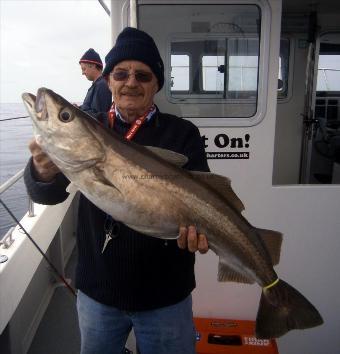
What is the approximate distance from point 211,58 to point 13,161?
12.0 m

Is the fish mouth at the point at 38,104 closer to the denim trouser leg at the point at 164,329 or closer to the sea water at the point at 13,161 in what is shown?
the sea water at the point at 13,161

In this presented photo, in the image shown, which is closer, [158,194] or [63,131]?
[63,131]

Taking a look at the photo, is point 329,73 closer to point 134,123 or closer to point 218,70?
point 218,70

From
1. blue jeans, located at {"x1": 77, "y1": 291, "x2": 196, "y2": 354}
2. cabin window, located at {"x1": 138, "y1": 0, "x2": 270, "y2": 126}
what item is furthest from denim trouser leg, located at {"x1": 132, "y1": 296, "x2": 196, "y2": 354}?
cabin window, located at {"x1": 138, "y1": 0, "x2": 270, "y2": 126}

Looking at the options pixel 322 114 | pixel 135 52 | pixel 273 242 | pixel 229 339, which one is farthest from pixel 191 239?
pixel 322 114

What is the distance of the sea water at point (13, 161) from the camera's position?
8.04m

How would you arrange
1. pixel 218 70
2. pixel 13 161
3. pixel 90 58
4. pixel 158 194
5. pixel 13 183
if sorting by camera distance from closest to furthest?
pixel 158 194 < pixel 13 183 < pixel 218 70 < pixel 90 58 < pixel 13 161

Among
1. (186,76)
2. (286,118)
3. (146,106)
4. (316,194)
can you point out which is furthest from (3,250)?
(286,118)

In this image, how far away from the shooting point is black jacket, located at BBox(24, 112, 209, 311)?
2.17 metres

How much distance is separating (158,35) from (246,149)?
4.19 ft

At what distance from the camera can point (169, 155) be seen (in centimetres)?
192

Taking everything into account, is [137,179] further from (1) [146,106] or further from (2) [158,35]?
(2) [158,35]

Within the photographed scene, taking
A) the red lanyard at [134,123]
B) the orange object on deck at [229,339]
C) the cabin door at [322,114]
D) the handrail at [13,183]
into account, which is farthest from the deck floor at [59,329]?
the cabin door at [322,114]

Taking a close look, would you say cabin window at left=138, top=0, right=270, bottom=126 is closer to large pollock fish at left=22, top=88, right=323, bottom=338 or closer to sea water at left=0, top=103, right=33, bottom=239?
sea water at left=0, top=103, right=33, bottom=239
